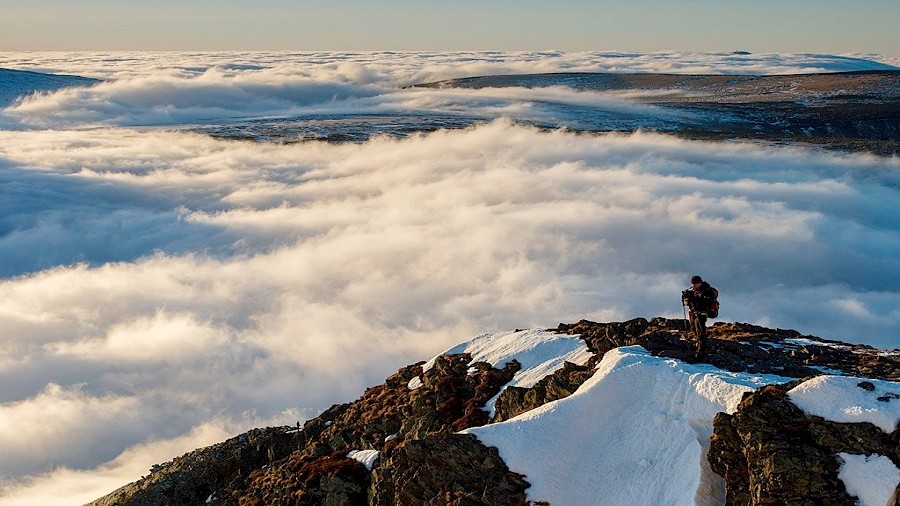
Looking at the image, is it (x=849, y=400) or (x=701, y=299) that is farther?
(x=701, y=299)

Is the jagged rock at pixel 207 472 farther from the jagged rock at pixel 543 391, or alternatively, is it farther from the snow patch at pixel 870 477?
the snow patch at pixel 870 477

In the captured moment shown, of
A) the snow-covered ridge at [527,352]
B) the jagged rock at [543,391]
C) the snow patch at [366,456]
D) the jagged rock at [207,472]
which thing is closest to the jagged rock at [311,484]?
the snow patch at [366,456]

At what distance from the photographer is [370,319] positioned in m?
128

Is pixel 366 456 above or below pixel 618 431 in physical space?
below

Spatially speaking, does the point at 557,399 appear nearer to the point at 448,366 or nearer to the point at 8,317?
the point at 448,366

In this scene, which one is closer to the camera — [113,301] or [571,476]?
[571,476]

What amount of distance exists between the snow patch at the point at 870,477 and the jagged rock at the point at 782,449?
14cm

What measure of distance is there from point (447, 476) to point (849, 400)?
931 cm

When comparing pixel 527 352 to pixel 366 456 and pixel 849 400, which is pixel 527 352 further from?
pixel 849 400

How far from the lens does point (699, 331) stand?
2334cm

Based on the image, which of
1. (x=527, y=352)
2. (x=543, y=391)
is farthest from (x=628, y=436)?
(x=527, y=352)

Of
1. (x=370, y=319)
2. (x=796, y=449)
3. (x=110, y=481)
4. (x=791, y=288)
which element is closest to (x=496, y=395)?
(x=796, y=449)

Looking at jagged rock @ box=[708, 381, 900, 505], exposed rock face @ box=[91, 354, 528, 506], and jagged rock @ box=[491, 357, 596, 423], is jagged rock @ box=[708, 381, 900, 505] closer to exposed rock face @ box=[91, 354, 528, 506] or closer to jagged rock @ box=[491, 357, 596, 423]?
jagged rock @ box=[491, 357, 596, 423]

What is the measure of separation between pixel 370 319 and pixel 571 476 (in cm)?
10990
